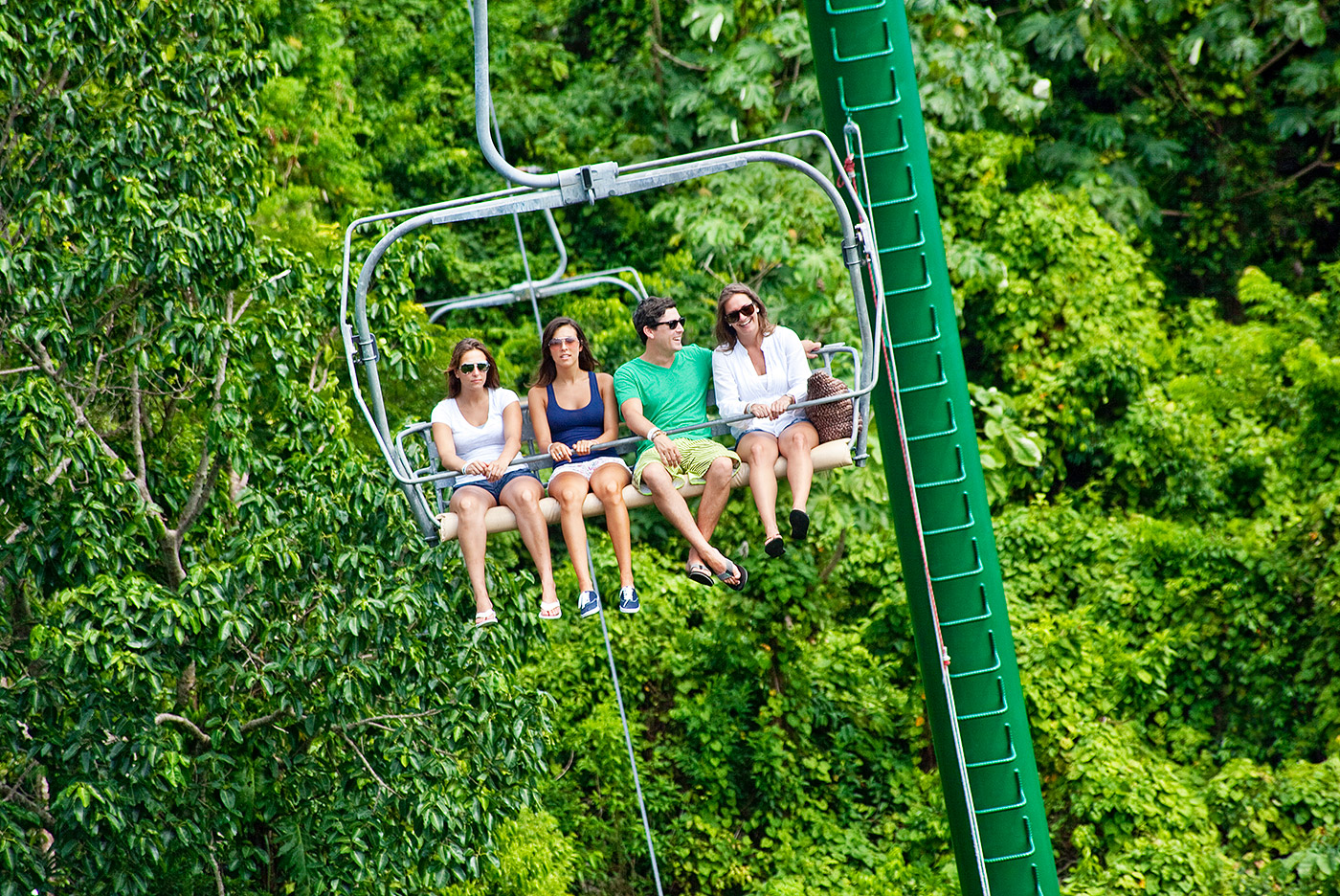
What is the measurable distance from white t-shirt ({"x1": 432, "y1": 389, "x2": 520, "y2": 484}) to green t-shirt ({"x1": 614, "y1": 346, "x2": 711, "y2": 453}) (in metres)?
0.38

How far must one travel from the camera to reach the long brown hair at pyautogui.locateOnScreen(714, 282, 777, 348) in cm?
470

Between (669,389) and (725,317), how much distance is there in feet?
0.97

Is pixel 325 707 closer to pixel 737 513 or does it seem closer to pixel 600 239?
pixel 737 513

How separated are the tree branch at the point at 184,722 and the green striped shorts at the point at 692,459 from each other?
2790mm

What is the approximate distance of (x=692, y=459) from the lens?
4680 mm

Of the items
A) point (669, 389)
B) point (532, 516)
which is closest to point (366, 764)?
point (532, 516)

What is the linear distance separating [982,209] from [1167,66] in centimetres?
261

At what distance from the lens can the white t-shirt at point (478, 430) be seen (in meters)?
4.81

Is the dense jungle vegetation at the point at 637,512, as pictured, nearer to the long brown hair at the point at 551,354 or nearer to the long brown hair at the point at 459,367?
the long brown hair at the point at 459,367

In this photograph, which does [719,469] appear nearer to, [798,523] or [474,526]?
[798,523]

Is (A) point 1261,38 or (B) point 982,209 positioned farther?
(A) point 1261,38

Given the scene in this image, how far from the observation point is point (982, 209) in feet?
36.1

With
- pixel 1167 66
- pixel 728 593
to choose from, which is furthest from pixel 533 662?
pixel 1167 66

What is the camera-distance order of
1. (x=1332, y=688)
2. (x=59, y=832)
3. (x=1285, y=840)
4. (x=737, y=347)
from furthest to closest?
(x=1332, y=688), (x=1285, y=840), (x=59, y=832), (x=737, y=347)
